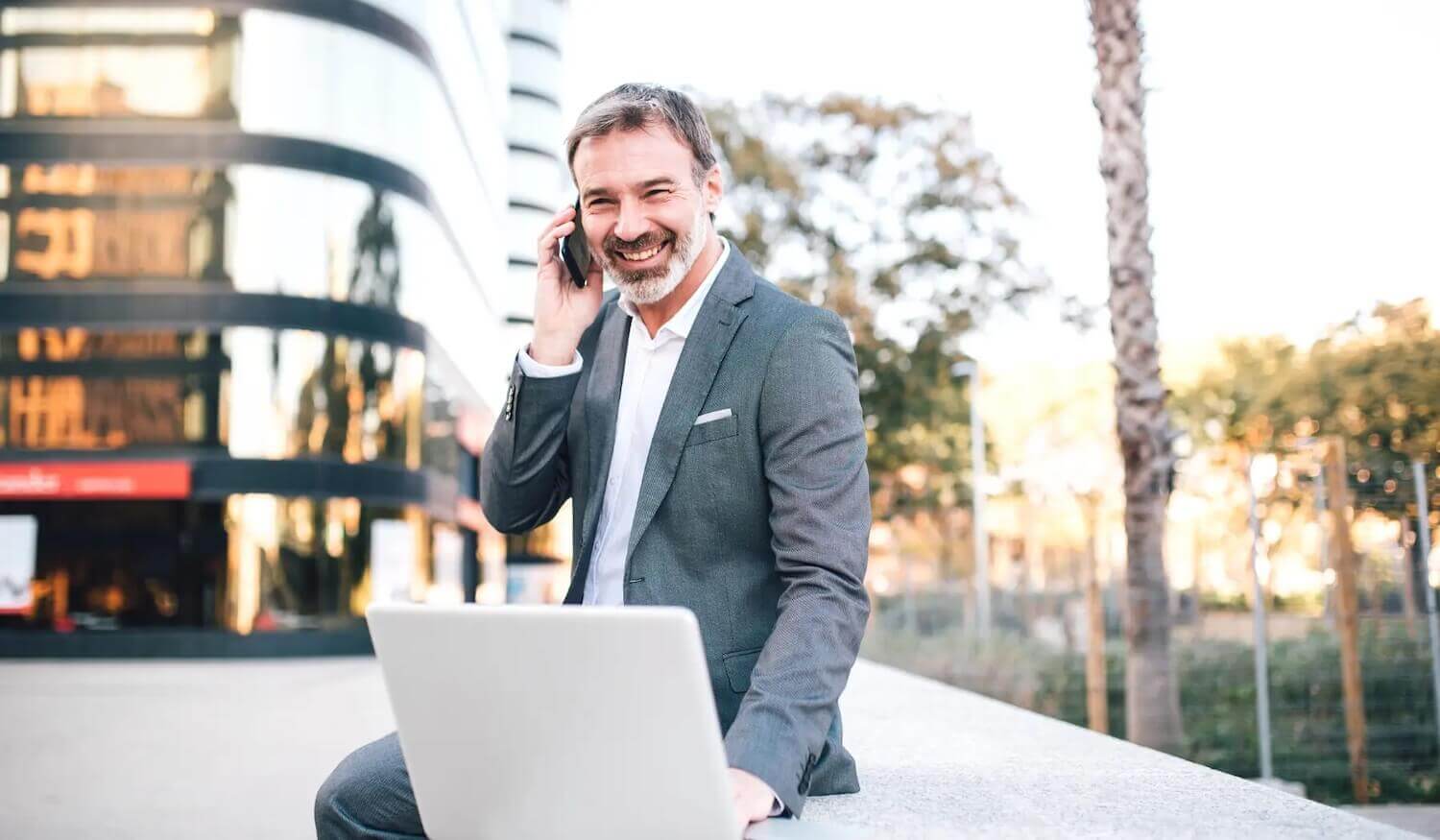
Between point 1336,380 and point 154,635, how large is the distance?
24.5 meters

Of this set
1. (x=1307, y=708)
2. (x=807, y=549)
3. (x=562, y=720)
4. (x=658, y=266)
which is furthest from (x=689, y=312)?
(x=1307, y=708)

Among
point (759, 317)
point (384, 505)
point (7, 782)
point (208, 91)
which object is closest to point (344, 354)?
point (384, 505)

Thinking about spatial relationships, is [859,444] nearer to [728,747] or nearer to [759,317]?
[759,317]

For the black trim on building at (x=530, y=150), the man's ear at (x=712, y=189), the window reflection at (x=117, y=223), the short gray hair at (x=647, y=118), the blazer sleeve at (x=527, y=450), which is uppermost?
the black trim on building at (x=530, y=150)

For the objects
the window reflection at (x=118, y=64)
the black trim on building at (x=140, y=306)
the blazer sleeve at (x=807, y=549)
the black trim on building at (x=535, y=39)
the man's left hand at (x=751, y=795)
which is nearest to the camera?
the man's left hand at (x=751, y=795)

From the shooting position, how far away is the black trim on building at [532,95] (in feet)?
189

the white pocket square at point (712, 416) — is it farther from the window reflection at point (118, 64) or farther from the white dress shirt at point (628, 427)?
the window reflection at point (118, 64)

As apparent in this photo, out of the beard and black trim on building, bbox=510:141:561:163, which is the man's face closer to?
the beard

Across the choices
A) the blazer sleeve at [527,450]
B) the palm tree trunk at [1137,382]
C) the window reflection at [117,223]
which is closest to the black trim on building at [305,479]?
the window reflection at [117,223]

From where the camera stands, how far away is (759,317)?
2871 millimetres

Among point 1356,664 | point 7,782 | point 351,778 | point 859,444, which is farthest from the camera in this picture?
point 1356,664

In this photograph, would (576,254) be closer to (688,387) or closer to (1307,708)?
(688,387)

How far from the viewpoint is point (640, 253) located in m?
2.87

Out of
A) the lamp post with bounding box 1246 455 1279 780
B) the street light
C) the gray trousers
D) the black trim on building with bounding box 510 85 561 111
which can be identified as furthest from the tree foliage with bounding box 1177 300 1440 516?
the black trim on building with bounding box 510 85 561 111
